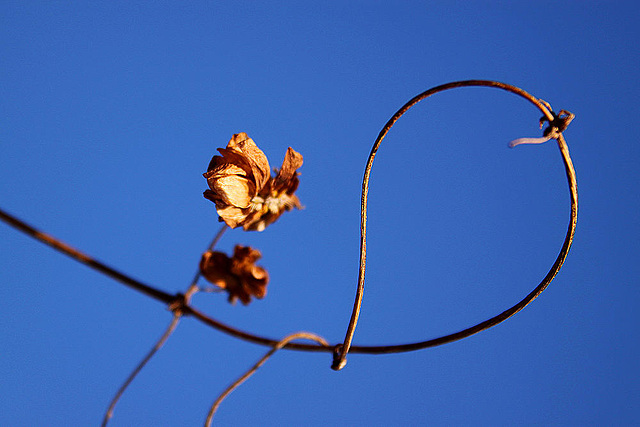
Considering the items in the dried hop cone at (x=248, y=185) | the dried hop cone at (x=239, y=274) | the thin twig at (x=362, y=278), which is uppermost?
the dried hop cone at (x=248, y=185)

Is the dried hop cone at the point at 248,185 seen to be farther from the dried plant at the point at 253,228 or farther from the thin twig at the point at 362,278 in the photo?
the thin twig at the point at 362,278

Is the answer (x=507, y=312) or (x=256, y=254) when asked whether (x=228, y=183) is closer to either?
(x=256, y=254)

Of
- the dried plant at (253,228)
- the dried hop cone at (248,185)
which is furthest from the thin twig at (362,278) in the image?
the dried hop cone at (248,185)

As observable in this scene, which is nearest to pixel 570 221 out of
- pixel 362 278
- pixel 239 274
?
pixel 362 278

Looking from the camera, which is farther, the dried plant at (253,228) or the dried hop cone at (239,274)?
the dried hop cone at (239,274)

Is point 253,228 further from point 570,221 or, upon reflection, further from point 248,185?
point 570,221

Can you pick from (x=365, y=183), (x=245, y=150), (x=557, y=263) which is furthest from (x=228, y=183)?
(x=557, y=263)
